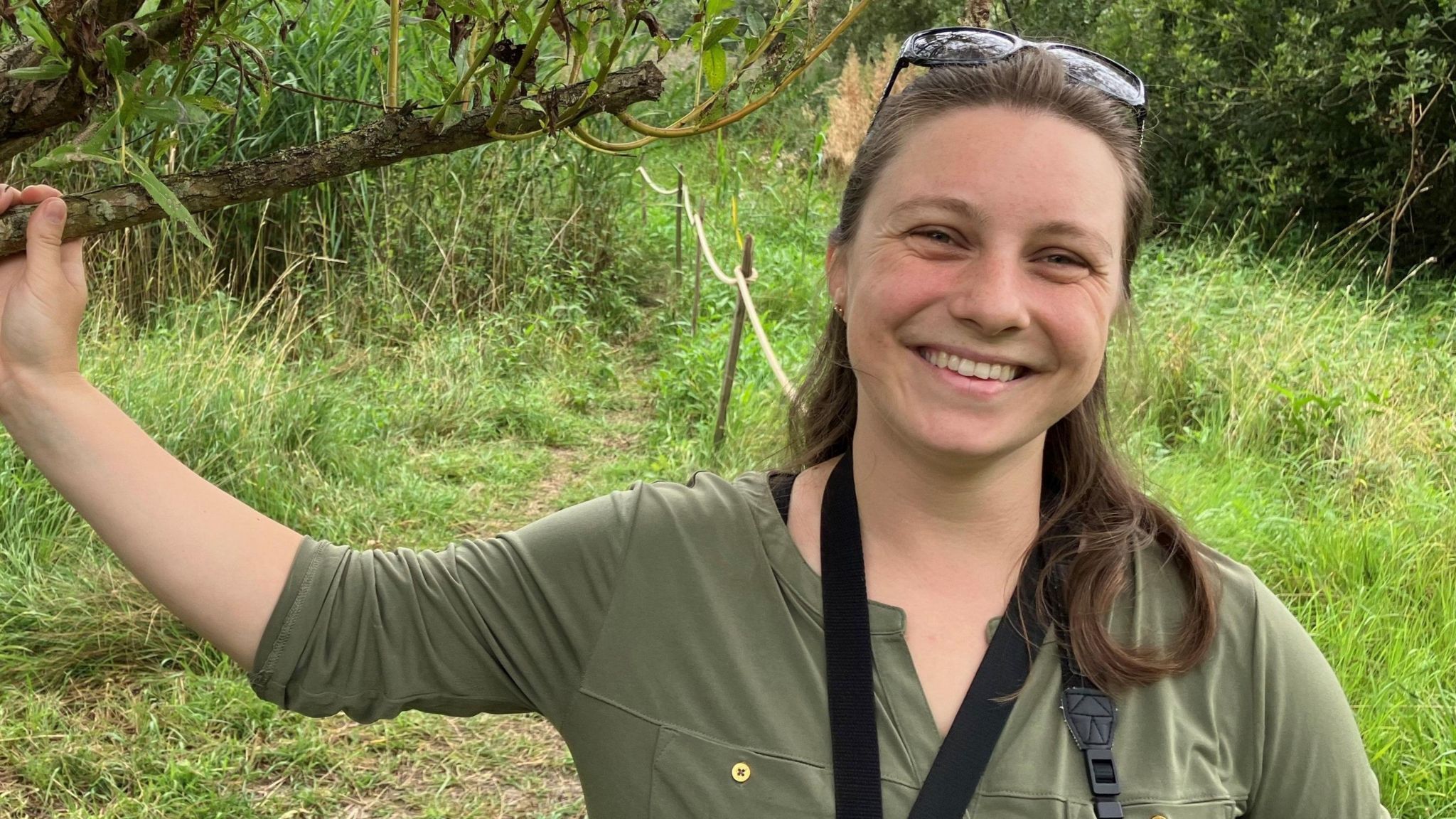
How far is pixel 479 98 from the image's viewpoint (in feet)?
3.82

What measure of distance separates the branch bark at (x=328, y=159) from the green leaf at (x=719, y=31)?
0.09 meters

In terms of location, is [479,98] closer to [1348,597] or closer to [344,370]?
[1348,597]

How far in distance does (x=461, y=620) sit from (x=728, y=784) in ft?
1.08

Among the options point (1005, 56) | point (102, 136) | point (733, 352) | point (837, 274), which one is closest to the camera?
point (102, 136)

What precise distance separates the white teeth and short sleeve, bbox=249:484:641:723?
37cm

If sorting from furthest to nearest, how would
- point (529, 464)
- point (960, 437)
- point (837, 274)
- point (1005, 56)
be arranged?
point (529, 464) → point (837, 274) → point (1005, 56) → point (960, 437)

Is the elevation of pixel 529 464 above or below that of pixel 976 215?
below

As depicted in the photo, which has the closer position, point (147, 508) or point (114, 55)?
point (114, 55)

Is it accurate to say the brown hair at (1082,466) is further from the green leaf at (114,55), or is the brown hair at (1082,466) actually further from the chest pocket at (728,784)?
the green leaf at (114,55)

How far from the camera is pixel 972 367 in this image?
135 centimetres

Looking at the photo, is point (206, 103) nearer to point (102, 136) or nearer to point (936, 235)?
point (102, 136)

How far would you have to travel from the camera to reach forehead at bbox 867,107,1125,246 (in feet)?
4.41

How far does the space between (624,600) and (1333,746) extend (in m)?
0.76

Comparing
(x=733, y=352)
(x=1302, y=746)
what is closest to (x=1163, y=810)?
(x=1302, y=746)
